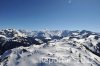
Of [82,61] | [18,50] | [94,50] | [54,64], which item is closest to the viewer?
[54,64]

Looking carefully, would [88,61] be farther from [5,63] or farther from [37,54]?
[5,63]

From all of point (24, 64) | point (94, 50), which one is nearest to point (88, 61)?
point (24, 64)

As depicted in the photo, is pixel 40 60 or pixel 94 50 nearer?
pixel 40 60

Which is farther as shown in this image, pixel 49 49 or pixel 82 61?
pixel 49 49

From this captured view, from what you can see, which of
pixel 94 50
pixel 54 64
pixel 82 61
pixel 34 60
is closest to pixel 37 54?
pixel 34 60

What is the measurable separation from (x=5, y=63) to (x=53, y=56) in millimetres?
15377

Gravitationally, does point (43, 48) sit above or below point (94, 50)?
above

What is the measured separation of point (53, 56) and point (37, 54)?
215 inches

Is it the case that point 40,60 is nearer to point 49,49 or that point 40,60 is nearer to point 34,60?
point 34,60

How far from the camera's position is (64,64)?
46.8m

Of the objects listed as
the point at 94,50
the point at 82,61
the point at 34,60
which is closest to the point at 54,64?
the point at 34,60

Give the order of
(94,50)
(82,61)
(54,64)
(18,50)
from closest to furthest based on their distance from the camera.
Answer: (54,64)
(82,61)
(18,50)
(94,50)

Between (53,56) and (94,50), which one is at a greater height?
(53,56)

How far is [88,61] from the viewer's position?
53.1 metres
